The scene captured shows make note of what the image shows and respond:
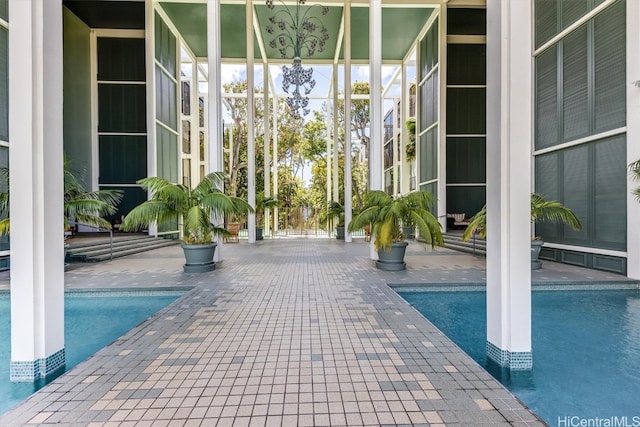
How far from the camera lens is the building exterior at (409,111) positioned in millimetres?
2469

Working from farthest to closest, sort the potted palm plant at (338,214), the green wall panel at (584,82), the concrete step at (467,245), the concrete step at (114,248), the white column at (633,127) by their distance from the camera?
the potted palm plant at (338,214) < the concrete step at (467,245) < the concrete step at (114,248) < the green wall panel at (584,82) < the white column at (633,127)

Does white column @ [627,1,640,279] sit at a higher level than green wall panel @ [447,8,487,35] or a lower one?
lower

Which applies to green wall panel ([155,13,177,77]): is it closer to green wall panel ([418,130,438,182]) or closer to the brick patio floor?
green wall panel ([418,130,438,182])

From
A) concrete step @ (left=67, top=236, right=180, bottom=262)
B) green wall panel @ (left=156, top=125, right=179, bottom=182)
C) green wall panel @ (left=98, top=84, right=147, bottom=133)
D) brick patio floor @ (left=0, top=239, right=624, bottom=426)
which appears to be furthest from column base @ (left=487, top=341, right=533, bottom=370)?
green wall panel @ (left=98, top=84, right=147, bottom=133)

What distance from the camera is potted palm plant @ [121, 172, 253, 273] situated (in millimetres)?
6215

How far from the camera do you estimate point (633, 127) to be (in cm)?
579

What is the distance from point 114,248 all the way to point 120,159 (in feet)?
15.2

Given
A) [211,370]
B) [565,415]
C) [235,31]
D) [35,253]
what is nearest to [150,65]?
[235,31]

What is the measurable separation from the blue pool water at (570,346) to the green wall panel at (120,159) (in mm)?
10992

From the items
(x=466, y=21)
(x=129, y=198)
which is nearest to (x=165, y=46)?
(x=129, y=198)

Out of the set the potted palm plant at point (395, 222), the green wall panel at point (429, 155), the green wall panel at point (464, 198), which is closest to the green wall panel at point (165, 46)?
the potted palm plant at point (395, 222)

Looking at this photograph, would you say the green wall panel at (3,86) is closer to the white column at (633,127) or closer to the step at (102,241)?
the step at (102,241)

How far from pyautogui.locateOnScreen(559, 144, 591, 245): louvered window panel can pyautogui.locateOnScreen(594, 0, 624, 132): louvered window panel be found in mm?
666

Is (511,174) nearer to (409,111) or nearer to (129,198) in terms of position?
(129,198)
